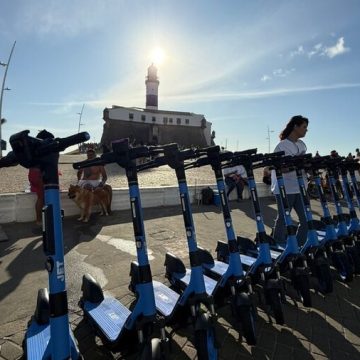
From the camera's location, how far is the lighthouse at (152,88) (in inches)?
3024

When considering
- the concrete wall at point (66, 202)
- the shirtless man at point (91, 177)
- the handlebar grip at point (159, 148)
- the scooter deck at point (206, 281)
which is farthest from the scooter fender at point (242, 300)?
the concrete wall at point (66, 202)

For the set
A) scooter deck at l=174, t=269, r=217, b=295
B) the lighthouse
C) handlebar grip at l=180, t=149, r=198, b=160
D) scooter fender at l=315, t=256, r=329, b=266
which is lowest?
scooter deck at l=174, t=269, r=217, b=295

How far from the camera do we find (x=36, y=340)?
2707 millimetres

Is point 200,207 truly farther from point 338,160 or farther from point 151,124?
point 151,124

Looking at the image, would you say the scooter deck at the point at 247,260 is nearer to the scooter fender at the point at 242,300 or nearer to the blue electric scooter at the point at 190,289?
the scooter fender at the point at 242,300

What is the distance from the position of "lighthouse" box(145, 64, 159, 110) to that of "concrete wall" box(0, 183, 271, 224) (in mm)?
68305

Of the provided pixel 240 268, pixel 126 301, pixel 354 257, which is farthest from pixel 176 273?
pixel 354 257

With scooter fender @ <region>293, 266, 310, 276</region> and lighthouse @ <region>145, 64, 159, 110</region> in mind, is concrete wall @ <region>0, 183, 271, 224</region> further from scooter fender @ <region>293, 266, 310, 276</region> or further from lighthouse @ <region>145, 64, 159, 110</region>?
lighthouse @ <region>145, 64, 159, 110</region>

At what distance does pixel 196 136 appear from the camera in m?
72.4

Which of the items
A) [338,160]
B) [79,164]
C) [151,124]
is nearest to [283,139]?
[338,160]

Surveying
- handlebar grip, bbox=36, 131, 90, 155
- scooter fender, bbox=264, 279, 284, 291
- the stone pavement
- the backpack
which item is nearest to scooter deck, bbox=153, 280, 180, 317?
the stone pavement

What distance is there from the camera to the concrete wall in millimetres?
7578

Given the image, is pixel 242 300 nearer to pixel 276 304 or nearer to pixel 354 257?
pixel 276 304

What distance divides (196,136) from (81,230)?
2622 inches
